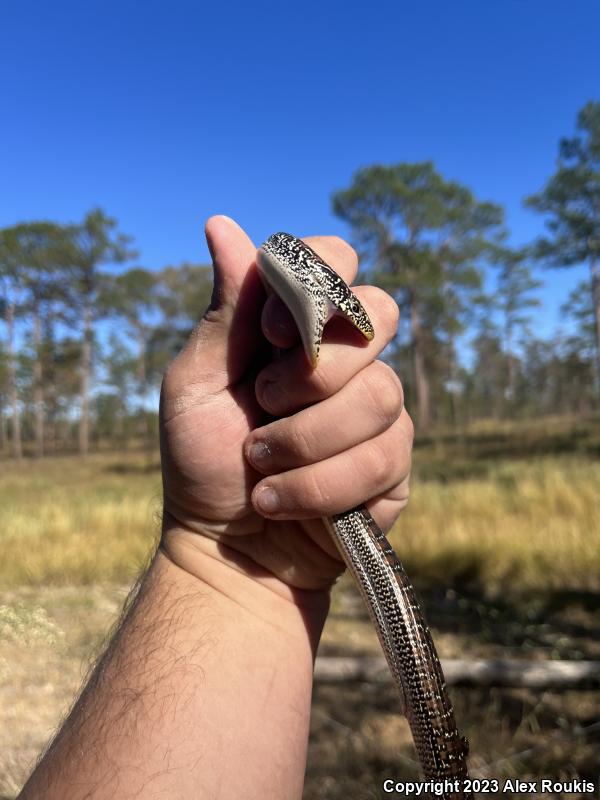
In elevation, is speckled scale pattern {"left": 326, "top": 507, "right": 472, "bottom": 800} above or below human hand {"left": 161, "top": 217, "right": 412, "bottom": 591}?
below

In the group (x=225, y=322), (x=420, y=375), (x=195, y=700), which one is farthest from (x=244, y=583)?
(x=420, y=375)

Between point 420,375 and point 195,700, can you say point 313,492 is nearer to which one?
point 195,700

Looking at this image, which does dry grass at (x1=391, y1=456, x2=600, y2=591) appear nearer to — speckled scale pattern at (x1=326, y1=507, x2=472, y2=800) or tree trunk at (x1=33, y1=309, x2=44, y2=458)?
speckled scale pattern at (x1=326, y1=507, x2=472, y2=800)

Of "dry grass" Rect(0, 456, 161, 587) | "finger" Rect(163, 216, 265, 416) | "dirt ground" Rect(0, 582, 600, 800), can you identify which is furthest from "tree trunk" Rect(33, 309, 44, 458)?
"finger" Rect(163, 216, 265, 416)

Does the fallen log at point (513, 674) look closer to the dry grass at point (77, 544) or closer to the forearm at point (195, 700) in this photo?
the dry grass at point (77, 544)

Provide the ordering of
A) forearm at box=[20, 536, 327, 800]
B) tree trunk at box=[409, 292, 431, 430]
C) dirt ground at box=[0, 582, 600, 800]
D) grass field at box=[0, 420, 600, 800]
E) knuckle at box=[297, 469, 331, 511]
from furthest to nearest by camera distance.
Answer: tree trunk at box=[409, 292, 431, 430]
grass field at box=[0, 420, 600, 800]
dirt ground at box=[0, 582, 600, 800]
knuckle at box=[297, 469, 331, 511]
forearm at box=[20, 536, 327, 800]

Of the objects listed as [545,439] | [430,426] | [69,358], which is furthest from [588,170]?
[69,358]

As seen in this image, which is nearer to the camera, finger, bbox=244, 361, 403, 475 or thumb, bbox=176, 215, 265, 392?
finger, bbox=244, 361, 403, 475
